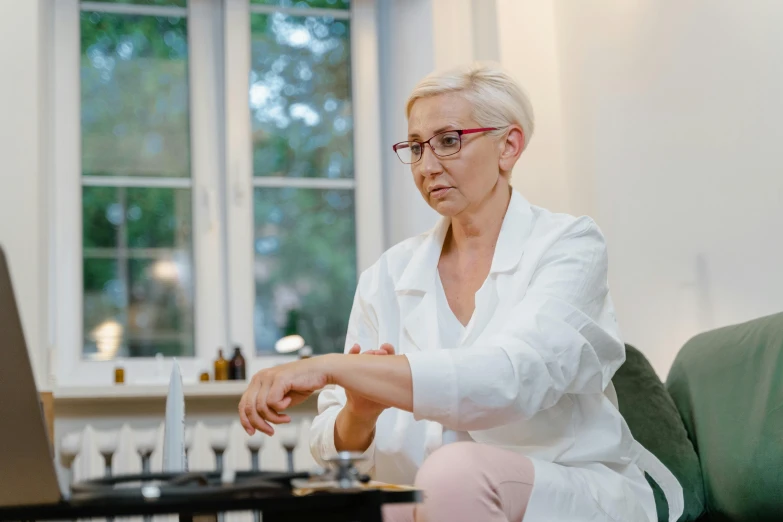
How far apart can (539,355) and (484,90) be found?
618 millimetres

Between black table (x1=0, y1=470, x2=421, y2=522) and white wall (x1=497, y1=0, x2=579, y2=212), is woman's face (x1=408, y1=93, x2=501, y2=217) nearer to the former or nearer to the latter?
black table (x1=0, y1=470, x2=421, y2=522)

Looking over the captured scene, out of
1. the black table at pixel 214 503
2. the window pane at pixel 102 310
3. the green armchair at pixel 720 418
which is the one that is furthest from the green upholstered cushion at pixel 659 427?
the window pane at pixel 102 310

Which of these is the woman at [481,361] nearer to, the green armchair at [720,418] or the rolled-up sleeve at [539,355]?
the rolled-up sleeve at [539,355]

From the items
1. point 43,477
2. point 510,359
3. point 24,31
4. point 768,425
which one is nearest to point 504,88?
point 510,359

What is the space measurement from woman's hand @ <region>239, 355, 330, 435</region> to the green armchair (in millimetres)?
1055

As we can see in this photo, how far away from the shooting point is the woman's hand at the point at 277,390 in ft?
3.72

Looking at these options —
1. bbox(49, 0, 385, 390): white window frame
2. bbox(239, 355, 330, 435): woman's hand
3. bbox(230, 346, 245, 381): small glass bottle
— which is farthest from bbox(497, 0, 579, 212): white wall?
bbox(239, 355, 330, 435): woman's hand

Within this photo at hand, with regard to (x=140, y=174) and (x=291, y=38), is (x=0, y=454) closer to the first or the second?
(x=140, y=174)

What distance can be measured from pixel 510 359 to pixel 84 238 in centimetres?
245

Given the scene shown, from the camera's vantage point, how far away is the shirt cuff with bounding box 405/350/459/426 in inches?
51.1

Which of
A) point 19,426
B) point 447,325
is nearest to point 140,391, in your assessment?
point 447,325

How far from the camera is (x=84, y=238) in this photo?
3.48 meters

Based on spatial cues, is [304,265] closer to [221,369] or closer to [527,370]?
[221,369]

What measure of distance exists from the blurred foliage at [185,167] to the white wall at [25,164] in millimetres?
331
